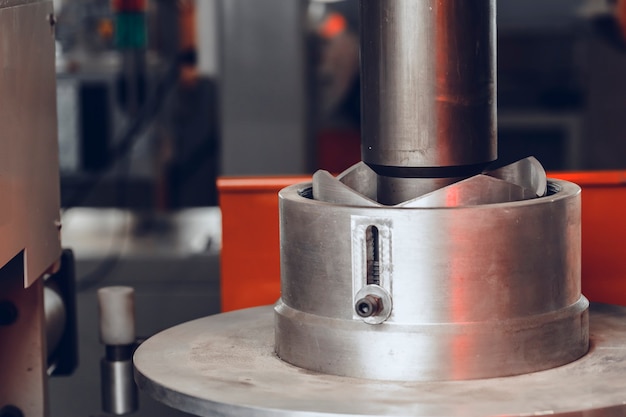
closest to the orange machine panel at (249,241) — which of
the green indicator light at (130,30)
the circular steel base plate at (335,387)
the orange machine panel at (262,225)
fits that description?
the orange machine panel at (262,225)

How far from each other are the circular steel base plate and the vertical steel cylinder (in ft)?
0.71

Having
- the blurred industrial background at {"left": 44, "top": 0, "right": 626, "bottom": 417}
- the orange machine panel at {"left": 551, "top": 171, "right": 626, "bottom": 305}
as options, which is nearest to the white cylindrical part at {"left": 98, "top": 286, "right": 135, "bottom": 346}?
the blurred industrial background at {"left": 44, "top": 0, "right": 626, "bottom": 417}

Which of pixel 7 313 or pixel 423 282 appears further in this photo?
pixel 7 313

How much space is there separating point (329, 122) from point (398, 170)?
3.43 meters

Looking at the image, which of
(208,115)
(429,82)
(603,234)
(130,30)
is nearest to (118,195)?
(130,30)

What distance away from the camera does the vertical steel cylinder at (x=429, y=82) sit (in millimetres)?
958

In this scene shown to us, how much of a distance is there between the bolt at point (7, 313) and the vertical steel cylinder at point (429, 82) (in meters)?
0.49

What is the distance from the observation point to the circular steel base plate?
0.83 meters

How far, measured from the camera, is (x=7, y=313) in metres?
1.22

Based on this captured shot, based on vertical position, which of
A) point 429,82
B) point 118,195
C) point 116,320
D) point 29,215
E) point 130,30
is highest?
point 130,30

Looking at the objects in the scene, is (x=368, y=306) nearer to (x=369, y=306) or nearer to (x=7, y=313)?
(x=369, y=306)

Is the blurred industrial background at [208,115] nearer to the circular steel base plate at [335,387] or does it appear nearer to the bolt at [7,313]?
the bolt at [7,313]

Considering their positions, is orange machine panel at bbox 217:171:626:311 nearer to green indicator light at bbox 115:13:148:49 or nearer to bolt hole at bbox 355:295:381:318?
bolt hole at bbox 355:295:381:318

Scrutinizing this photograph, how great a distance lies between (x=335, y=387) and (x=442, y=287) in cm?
13
